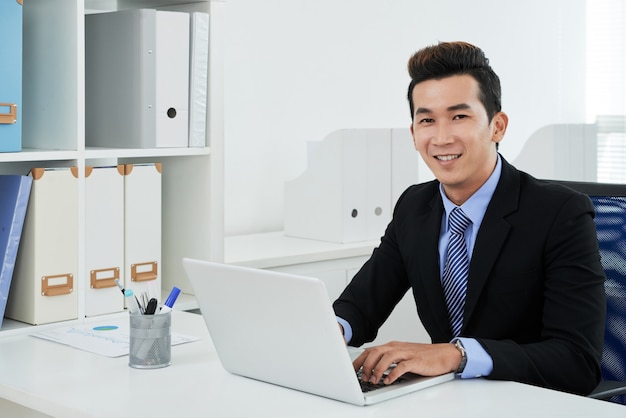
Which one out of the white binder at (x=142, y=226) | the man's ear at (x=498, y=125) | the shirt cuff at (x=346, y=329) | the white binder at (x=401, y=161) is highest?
the man's ear at (x=498, y=125)

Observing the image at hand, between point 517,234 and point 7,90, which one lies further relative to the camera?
point 7,90

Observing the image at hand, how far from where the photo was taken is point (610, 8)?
4.43m

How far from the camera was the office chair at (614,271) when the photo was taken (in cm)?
188

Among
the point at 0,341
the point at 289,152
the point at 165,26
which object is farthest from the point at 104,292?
the point at 289,152

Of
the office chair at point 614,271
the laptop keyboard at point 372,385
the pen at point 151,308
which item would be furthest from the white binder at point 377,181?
the laptop keyboard at point 372,385

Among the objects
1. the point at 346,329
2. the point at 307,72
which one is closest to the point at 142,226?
the point at 346,329

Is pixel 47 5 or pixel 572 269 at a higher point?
pixel 47 5

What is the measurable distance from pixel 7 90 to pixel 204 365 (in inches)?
28.4

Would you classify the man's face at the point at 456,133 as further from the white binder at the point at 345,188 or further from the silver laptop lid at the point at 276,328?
the white binder at the point at 345,188

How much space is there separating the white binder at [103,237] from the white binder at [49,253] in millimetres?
41

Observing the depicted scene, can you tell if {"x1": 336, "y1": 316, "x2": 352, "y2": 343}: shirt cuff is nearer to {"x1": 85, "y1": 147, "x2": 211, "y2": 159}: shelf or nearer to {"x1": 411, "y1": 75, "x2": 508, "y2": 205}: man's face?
{"x1": 411, "y1": 75, "x2": 508, "y2": 205}: man's face

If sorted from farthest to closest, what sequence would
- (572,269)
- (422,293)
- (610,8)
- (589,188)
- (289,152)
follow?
(610,8)
(289,152)
(589,188)
(422,293)
(572,269)

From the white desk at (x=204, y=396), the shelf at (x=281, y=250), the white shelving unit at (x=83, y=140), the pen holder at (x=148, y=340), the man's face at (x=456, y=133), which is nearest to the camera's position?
the white desk at (x=204, y=396)

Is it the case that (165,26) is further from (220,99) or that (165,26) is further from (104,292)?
(104,292)
